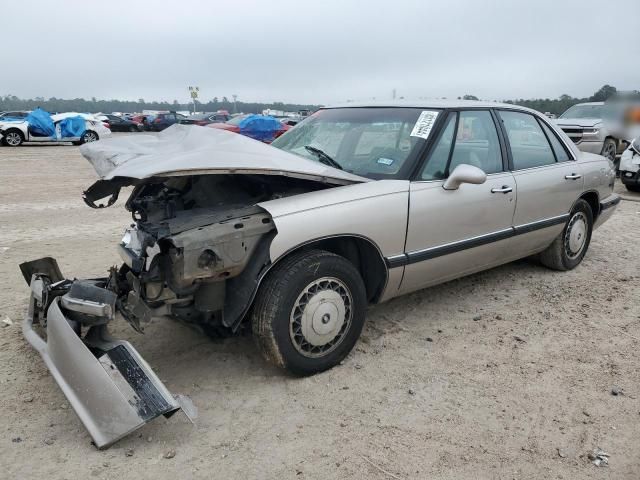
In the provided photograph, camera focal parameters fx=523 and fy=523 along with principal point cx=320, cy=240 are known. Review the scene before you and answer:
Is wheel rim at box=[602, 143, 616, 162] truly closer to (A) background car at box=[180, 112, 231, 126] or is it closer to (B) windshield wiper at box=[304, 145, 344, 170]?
(B) windshield wiper at box=[304, 145, 344, 170]

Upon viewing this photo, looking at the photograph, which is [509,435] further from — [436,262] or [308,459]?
[436,262]

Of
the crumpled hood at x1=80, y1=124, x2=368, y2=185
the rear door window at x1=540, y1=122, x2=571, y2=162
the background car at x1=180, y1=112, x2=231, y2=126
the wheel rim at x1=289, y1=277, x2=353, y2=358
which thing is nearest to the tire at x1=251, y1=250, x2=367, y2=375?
the wheel rim at x1=289, y1=277, x2=353, y2=358

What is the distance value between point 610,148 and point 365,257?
11.9m

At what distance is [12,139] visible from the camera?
19484mm

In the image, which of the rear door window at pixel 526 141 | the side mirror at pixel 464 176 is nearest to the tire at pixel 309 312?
the side mirror at pixel 464 176

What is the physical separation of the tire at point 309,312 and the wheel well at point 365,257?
178mm

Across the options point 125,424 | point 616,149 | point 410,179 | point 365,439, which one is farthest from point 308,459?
point 616,149

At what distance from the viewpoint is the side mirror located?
11.1 ft

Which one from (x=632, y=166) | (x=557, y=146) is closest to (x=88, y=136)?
(x=632, y=166)

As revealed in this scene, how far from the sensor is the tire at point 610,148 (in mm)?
12625

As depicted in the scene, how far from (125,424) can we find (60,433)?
0.46m

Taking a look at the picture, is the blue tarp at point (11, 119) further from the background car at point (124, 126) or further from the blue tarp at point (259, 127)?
the background car at point (124, 126)

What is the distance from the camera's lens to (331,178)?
3197mm

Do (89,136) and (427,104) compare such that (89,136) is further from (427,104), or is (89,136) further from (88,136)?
(427,104)
